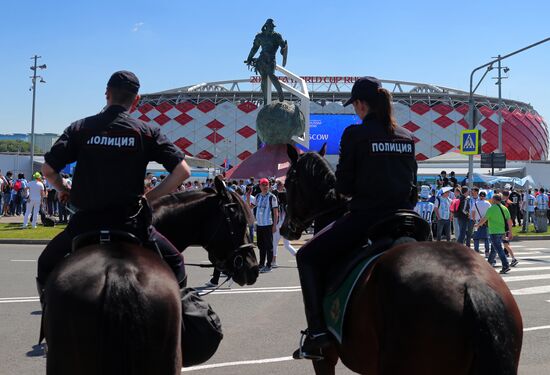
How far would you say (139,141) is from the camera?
11.6 ft

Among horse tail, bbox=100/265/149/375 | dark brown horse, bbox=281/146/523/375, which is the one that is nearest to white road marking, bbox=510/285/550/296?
dark brown horse, bbox=281/146/523/375

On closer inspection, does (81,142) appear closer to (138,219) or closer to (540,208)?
(138,219)

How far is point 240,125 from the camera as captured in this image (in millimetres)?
69500

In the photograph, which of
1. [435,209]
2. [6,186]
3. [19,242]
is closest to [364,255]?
[435,209]

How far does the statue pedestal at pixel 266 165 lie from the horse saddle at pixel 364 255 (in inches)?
1024

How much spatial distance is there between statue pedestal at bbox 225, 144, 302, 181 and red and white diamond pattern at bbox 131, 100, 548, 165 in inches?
1413

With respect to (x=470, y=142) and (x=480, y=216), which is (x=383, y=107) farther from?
(x=470, y=142)

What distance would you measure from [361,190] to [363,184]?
0.16 ft

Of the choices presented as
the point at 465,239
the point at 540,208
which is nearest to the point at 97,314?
the point at 465,239

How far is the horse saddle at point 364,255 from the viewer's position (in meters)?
3.62

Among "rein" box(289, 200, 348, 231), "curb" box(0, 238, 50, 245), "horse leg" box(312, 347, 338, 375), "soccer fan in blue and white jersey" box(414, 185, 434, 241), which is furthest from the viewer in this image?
"soccer fan in blue and white jersey" box(414, 185, 434, 241)

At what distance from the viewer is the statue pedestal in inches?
1201

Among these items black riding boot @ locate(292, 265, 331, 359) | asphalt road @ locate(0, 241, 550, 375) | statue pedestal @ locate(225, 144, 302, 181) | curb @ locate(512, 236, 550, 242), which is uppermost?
statue pedestal @ locate(225, 144, 302, 181)

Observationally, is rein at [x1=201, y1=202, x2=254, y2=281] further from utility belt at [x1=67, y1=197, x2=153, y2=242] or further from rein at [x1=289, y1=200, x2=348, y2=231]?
utility belt at [x1=67, y1=197, x2=153, y2=242]
